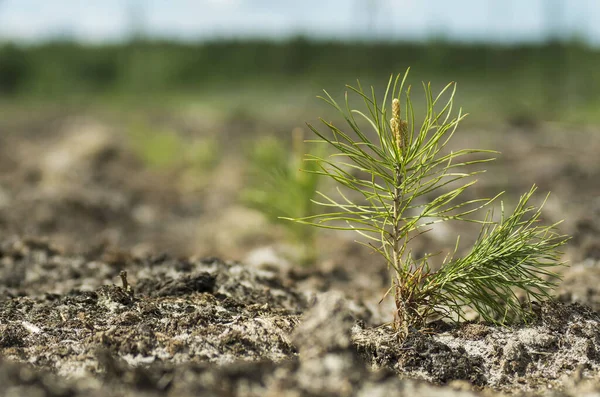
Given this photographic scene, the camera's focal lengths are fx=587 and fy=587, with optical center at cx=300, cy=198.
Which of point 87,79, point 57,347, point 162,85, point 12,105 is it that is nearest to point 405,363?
point 57,347

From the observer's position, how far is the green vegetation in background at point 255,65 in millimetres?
24594

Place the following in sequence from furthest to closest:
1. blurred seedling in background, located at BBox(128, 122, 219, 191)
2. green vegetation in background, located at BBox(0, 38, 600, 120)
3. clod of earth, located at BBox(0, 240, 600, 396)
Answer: green vegetation in background, located at BBox(0, 38, 600, 120)
blurred seedling in background, located at BBox(128, 122, 219, 191)
clod of earth, located at BBox(0, 240, 600, 396)

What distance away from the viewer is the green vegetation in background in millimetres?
24594

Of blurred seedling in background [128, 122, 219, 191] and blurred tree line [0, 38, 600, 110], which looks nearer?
blurred seedling in background [128, 122, 219, 191]

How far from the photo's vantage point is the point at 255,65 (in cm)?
2691

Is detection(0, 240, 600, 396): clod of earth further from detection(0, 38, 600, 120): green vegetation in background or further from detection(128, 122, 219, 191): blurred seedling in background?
detection(0, 38, 600, 120): green vegetation in background

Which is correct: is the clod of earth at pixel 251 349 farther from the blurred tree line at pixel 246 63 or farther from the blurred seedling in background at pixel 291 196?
the blurred tree line at pixel 246 63

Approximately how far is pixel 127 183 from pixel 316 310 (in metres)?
6.40

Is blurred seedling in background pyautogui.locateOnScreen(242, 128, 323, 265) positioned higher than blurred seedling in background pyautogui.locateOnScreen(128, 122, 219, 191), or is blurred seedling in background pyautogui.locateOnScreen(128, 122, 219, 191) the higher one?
blurred seedling in background pyautogui.locateOnScreen(242, 128, 323, 265)

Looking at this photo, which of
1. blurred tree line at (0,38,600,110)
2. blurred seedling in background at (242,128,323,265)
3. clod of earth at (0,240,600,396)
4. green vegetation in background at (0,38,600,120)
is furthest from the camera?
blurred tree line at (0,38,600,110)

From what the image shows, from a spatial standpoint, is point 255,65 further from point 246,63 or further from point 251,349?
point 251,349

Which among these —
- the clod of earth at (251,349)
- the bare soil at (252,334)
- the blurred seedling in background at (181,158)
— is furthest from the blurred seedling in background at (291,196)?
the blurred seedling in background at (181,158)

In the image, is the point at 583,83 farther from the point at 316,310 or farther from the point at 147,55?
the point at 316,310

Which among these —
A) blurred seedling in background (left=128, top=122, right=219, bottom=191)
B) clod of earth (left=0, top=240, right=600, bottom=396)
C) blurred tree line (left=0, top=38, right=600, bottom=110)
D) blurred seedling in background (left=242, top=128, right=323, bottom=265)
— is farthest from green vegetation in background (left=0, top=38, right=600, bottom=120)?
clod of earth (left=0, top=240, right=600, bottom=396)
